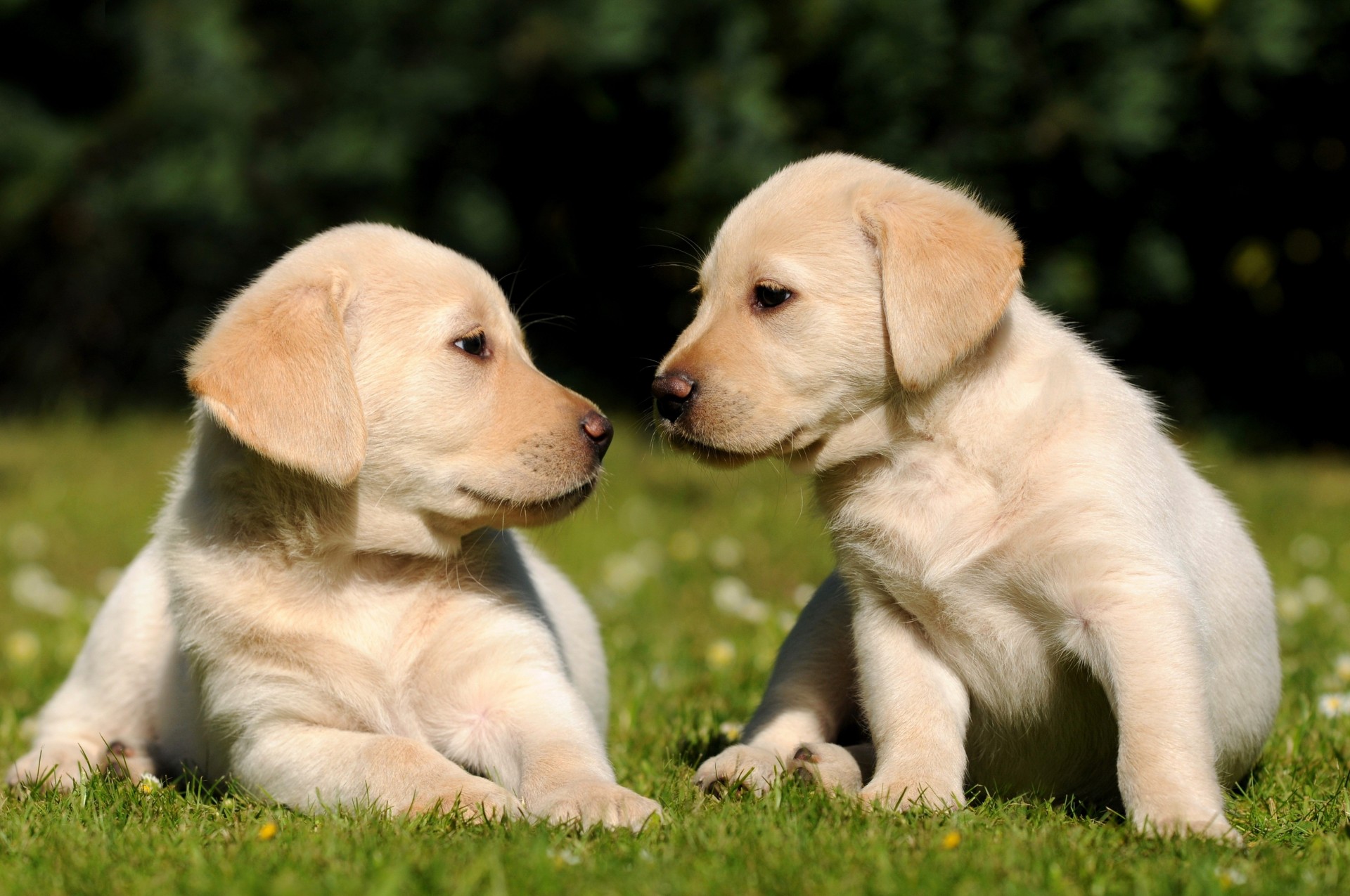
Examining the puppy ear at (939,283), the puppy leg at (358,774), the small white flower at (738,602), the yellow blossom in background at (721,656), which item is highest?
the puppy ear at (939,283)

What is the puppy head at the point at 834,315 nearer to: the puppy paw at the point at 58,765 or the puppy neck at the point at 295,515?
the puppy neck at the point at 295,515

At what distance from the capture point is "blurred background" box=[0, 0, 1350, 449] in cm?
1037

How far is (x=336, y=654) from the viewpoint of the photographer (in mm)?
3803

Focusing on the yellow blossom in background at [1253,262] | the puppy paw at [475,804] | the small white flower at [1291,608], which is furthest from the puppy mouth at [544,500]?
the yellow blossom in background at [1253,262]

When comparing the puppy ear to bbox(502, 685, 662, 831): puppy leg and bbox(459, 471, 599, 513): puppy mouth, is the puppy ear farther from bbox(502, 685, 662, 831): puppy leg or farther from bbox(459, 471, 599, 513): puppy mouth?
bbox(502, 685, 662, 831): puppy leg

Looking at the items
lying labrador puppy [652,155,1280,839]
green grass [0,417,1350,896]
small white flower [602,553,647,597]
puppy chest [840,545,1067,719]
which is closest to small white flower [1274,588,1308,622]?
green grass [0,417,1350,896]

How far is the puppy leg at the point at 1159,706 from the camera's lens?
10.5 ft

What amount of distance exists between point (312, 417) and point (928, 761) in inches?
68.0

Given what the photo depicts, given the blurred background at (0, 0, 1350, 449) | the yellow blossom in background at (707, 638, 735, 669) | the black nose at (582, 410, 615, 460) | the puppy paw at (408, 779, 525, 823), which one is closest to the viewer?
the puppy paw at (408, 779, 525, 823)

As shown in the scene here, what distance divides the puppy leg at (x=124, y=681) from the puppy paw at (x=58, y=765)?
0.01 meters

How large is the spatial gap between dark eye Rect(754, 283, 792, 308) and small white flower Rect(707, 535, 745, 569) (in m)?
4.09

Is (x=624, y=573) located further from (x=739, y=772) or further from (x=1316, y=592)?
(x=739, y=772)

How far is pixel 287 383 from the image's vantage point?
12.0 ft

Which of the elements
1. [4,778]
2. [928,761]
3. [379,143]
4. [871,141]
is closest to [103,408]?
[379,143]
